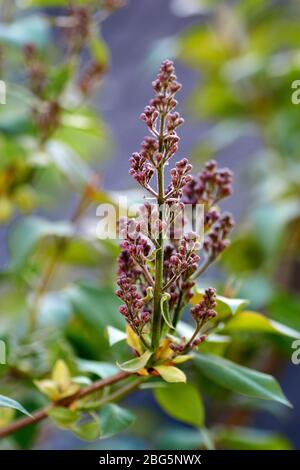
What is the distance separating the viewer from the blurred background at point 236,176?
88cm

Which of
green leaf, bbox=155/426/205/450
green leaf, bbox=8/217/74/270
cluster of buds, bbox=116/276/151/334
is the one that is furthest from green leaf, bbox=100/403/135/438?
green leaf, bbox=155/426/205/450

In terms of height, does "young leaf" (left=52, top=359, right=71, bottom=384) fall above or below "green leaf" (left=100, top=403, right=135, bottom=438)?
above

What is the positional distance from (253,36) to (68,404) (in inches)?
43.8

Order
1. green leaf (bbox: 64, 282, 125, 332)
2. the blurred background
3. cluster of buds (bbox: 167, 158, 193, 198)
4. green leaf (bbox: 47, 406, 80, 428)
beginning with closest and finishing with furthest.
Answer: cluster of buds (bbox: 167, 158, 193, 198)
green leaf (bbox: 47, 406, 80, 428)
green leaf (bbox: 64, 282, 125, 332)
the blurred background

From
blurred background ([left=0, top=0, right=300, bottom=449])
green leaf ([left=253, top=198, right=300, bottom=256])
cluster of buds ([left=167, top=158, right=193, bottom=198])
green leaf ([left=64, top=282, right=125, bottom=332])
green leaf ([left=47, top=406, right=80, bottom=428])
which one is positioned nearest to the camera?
cluster of buds ([left=167, top=158, right=193, bottom=198])

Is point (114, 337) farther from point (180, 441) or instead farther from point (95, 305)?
point (180, 441)

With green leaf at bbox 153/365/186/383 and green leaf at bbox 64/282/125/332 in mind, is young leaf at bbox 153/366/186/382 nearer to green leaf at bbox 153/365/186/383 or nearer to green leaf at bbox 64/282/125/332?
green leaf at bbox 153/365/186/383

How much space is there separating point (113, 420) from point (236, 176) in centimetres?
133

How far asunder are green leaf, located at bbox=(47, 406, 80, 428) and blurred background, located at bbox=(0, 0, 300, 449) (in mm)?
194

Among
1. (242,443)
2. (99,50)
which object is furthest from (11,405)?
(99,50)

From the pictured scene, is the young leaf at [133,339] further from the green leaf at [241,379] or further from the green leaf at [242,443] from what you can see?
the green leaf at [242,443]

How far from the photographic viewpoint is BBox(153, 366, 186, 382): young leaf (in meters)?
0.48

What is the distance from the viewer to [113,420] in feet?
1.80

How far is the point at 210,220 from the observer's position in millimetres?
552
